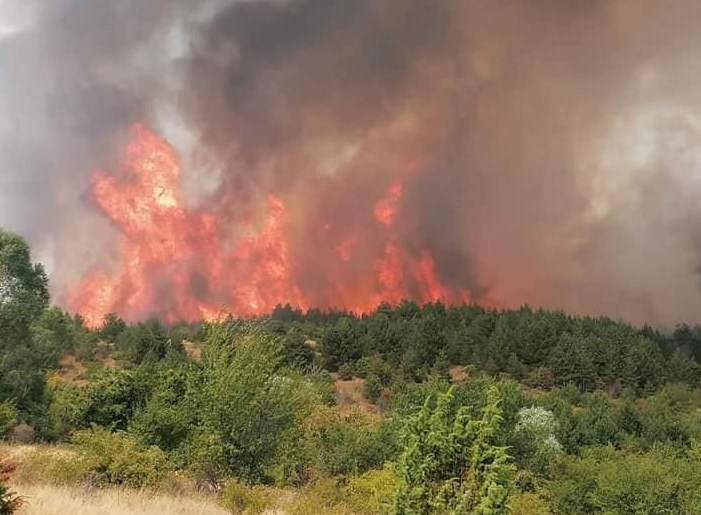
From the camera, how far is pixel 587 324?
602ft

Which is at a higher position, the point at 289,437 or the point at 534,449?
the point at 534,449

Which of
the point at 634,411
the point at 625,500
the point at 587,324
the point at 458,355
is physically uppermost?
the point at 587,324

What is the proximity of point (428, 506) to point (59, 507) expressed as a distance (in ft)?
28.9

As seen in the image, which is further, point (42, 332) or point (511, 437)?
point (42, 332)

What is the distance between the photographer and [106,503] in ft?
58.6

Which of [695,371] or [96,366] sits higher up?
[695,371]

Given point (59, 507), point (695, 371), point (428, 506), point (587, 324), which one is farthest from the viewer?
point (587, 324)

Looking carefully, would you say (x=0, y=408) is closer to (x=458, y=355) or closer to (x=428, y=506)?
(x=428, y=506)

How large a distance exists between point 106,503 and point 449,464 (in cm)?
1074

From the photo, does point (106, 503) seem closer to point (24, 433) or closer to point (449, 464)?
point (449, 464)

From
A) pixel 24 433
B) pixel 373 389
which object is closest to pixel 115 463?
pixel 24 433

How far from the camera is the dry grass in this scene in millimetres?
14828

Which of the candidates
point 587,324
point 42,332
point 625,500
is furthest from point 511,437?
point 587,324

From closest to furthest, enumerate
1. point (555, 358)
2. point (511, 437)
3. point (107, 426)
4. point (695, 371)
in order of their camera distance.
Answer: point (107, 426)
point (511, 437)
point (555, 358)
point (695, 371)
